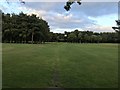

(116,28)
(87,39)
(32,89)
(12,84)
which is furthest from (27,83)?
(87,39)

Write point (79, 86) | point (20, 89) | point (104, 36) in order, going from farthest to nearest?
point (104, 36), point (79, 86), point (20, 89)

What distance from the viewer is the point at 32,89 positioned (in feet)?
42.4

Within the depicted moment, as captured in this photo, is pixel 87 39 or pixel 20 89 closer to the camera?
pixel 20 89

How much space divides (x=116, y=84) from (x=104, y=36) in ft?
549

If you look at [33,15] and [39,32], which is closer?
[39,32]

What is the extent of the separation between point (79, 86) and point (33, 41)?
120805mm

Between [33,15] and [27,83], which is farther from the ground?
[33,15]

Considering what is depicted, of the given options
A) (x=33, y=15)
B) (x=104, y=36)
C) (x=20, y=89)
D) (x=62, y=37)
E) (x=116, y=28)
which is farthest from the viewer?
(x=62, y=37)

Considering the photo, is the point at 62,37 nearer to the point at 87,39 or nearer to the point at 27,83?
the point at 87,39

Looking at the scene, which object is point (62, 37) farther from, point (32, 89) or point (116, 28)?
point (32, 89)

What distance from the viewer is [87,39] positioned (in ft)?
594

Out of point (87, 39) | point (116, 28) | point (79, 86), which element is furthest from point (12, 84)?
point (87, 39)

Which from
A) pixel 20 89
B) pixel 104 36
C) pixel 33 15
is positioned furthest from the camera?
pixel 104 36

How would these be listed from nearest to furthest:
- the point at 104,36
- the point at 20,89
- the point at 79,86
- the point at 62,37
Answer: the point at 20,89 → the point at 79,86 → the point at 104,36 → the point at 62,37
